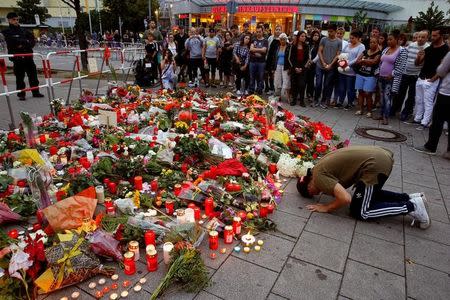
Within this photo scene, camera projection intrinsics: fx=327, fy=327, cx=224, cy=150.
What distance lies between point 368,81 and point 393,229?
5.15m

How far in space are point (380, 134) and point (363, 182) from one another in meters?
3.94

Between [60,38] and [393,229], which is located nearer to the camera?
[393,229]

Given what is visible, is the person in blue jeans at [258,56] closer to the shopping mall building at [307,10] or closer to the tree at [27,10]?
the shopping mall building at [307,10]

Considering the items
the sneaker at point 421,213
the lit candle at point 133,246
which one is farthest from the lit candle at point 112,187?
the sneaker at point 421,213

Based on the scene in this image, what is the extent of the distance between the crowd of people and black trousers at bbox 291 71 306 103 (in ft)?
0.09

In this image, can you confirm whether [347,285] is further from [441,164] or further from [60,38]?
[60,38]

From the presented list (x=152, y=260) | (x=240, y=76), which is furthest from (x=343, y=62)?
(x=152, y=260)

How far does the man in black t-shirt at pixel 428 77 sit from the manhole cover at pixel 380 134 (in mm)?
960

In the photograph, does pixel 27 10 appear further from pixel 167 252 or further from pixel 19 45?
pixel 167 252

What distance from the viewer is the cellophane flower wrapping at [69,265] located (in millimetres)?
2475

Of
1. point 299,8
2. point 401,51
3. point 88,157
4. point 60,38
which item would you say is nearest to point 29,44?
point 88,157

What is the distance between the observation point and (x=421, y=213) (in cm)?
353

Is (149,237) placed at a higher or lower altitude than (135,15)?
lower

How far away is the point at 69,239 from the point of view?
2.73 m
